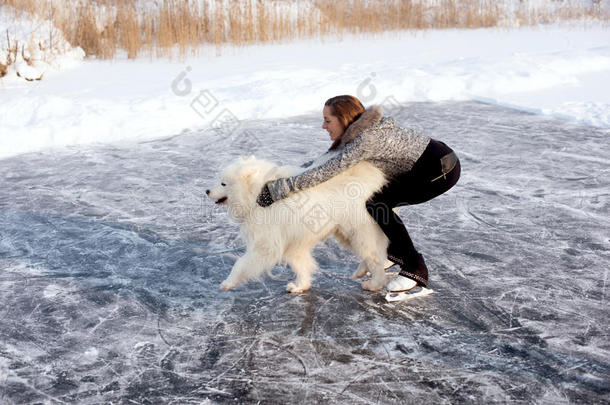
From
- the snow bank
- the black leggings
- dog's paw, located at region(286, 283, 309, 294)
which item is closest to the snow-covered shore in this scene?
the snow bank

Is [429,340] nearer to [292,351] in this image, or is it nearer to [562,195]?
[292,351]

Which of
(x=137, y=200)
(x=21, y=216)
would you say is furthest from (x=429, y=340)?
(x=21, y=216)

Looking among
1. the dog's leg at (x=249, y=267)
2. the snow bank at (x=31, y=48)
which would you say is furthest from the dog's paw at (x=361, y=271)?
the snow bank at (x=31, y=48)

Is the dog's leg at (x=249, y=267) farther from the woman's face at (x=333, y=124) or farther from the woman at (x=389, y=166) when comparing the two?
the woman's face at (x=333, y=124)

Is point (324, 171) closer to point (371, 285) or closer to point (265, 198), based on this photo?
point (265, 198)

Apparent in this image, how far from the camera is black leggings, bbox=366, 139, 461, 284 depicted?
3.48 m

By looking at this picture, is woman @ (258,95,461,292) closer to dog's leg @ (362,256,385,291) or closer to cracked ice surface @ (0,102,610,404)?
dog's leg @ (362,256,385,291)

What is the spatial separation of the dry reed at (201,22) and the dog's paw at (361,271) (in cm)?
1013

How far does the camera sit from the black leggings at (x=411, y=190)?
348 centimetres

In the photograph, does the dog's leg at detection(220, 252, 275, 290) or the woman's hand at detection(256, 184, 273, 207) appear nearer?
the woman's hand at detection(256, 184, 273, 207)

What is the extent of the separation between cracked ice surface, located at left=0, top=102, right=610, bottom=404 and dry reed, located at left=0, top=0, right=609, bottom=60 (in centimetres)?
751

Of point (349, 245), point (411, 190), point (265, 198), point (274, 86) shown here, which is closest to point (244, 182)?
point (265, 198)

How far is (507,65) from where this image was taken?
439 inches

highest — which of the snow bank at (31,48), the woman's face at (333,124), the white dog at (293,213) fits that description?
the snow bank at (31,48)
